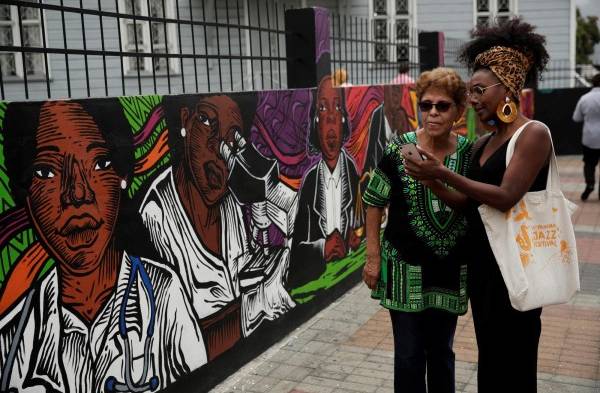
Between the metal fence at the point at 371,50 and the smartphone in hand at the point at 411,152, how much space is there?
330 cm

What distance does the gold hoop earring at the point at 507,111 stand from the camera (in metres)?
3.01

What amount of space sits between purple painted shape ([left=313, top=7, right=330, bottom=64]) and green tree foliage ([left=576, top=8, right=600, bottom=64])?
32.9 m

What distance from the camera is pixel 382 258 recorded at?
3457mm

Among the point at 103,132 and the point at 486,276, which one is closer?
the point at 486,276

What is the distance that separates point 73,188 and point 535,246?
79.1 inches

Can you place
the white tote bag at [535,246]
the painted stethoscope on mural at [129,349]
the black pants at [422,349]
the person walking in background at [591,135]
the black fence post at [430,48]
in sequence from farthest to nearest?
the person walking in background at [591,135] → the black fence post at [430,48] → the painted stethoscope on mural at [129,349] → the black pants at [422,349] → the white tote bag at [535,246]

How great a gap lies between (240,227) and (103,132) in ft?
4.70

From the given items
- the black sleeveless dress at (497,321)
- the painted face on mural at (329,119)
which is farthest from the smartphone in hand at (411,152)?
the painted face on mural at (329,119)

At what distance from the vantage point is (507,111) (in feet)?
9.89

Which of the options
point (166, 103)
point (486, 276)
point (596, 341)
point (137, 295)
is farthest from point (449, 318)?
point (596, 341)

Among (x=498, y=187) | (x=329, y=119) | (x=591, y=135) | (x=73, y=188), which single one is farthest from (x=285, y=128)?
(x=591, y=135)

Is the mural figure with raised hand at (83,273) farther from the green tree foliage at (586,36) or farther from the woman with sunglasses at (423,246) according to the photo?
the green tree foliage at (586,36)

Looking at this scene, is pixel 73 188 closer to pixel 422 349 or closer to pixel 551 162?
pixel 422 349

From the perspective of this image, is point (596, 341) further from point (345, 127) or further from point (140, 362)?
point (140, 362)
